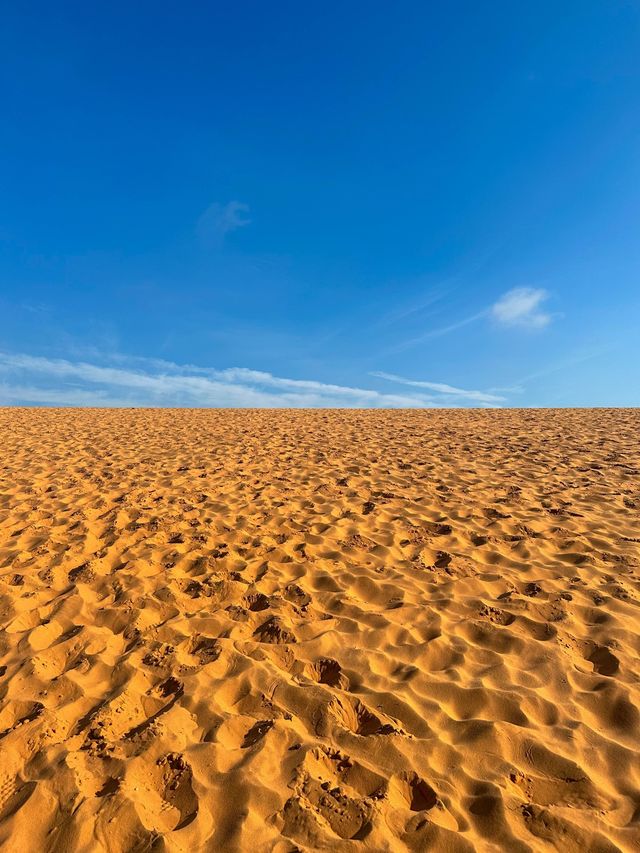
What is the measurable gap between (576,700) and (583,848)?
118 cm

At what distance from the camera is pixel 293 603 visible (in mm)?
4809

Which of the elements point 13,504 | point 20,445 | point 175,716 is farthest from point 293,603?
point 20,445

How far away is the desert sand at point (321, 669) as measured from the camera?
258cm

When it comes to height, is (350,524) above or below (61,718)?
above

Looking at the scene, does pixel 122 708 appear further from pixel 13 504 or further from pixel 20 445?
pixel 20 445

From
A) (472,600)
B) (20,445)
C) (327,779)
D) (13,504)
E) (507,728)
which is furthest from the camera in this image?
(20,445)

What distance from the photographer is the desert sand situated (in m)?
2.58

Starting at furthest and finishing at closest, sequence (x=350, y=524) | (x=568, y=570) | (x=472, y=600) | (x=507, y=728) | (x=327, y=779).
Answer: (x=350, y=524) < (x=568, y=570) < (x=472, y=600) < (x=507, y=728) < (x=327, y=779)

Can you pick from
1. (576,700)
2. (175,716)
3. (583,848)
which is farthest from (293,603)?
(583,848)

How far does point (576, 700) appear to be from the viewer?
11.1 ft

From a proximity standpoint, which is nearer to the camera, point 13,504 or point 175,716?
point 175,716

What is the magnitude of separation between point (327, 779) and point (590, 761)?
5.21ft

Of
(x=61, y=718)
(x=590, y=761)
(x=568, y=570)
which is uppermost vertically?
(x=568, y=570)

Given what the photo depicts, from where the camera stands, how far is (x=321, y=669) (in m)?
3.80
